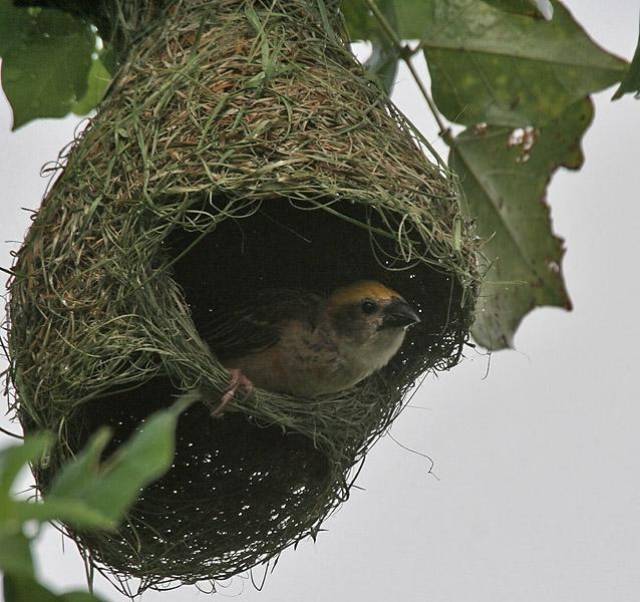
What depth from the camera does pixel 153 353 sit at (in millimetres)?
2662

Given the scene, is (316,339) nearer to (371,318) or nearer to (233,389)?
(371,318)

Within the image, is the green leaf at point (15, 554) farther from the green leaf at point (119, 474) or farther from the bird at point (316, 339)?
the bird at point (316, 339)

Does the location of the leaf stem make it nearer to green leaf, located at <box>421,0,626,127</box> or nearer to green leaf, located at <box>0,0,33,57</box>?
green leaf, located at <box>421,0,626,127</box>

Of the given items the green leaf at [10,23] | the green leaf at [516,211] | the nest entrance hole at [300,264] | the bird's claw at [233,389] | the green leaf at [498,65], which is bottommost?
the bird's claw at [233,389]

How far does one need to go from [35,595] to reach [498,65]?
2.56 m

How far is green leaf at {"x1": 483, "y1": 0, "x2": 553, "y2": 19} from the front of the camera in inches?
111

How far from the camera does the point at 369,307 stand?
3.30 meters

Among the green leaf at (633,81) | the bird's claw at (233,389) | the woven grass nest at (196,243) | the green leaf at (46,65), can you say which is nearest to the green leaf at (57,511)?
the woven grass nest at (196,243)

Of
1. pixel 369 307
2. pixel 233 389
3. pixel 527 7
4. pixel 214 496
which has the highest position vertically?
pixel 527 7

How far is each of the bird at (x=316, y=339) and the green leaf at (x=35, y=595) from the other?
7.28 feet

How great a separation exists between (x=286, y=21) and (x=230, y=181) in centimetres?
62

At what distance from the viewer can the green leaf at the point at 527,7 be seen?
2.82m

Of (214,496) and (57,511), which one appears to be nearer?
(57,511)

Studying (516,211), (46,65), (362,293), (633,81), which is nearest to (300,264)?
(362,293)
